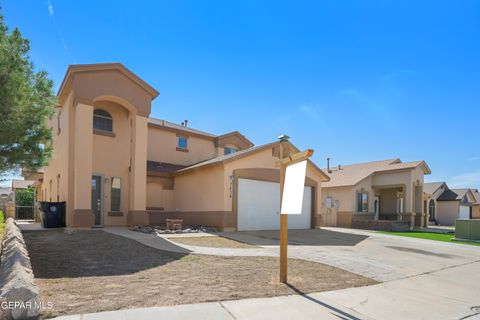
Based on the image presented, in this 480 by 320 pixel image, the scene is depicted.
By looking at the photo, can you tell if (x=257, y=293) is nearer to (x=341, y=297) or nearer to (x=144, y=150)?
(x=341, y=297)

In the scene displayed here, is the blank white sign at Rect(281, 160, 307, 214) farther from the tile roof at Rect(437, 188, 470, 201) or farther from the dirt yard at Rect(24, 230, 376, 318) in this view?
the tile roof at Rect(437, 188, 470, 201)

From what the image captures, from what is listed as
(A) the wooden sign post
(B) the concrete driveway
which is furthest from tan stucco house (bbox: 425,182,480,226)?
(A) the wooden sign post

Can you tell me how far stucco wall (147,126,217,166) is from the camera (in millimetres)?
22281

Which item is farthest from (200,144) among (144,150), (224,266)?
(224,266)

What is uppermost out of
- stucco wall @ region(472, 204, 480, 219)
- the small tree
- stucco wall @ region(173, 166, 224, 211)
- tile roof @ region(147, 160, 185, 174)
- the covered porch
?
the small tree

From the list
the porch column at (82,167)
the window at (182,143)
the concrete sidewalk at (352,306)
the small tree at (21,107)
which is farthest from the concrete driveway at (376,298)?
the window at (182,143)

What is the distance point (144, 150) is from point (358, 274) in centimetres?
1286

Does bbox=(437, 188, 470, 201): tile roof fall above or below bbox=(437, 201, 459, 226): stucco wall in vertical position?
above

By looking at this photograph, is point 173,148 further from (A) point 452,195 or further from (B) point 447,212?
(A) point 452,195

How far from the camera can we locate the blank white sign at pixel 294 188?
6.89 metres

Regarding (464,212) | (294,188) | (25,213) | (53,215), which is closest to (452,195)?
(464,212)

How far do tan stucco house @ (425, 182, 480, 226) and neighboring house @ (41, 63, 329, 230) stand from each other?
2470 cm

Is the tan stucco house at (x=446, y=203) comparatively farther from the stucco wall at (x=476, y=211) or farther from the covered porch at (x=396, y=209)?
the covered porch at (x=396, y=209)

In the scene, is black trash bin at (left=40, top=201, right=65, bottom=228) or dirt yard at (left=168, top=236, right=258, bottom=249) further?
black trash bin at (left=40, top=201, right=65, bottom=228)
